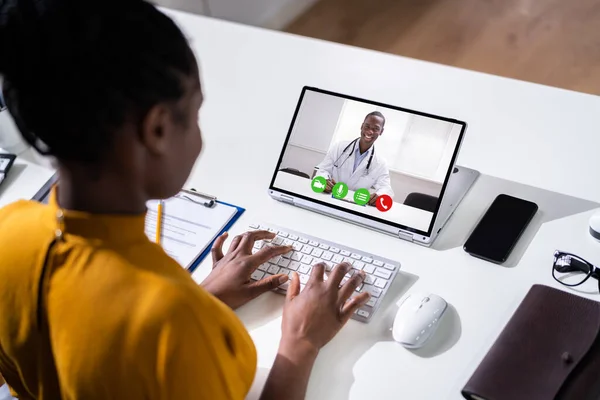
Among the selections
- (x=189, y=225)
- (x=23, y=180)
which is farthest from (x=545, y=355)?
(x=23, y=180)

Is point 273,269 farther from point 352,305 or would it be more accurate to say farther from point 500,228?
point 500,228

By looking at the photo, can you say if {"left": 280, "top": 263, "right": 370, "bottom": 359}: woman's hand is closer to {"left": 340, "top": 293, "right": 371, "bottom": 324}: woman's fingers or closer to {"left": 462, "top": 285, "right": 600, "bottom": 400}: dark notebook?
{"left": 340, "top": 293, "right": 371, "bottom": 324}: woman's fingers

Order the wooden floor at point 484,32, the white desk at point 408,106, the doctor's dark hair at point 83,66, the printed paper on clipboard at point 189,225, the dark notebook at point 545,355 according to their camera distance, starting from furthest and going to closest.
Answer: the wooden floor at point 484,32 → the printed paper on clipboard at point 189,225 → the white desk at point 408,106 → the dark notebook at point 545,355 → the doctor's dark hair at point 83,66

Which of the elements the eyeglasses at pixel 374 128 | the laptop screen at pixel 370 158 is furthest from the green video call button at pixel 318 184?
the eyeglasses at pixel 374 128

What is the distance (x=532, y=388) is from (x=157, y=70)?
0.62 meters

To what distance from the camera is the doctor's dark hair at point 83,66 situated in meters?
0.59

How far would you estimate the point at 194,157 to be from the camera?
2.45ft

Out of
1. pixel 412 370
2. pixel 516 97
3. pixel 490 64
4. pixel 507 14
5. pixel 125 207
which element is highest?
pixel 507 14

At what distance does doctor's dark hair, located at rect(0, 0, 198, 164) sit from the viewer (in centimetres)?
59

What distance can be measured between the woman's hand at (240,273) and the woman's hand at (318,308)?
53mm

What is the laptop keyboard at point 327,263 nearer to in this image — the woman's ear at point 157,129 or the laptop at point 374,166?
the laptop at point 374,166

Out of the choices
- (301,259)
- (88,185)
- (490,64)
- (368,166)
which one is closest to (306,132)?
(368,166)

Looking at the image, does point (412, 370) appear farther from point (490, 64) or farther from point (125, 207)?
point (490, 64)

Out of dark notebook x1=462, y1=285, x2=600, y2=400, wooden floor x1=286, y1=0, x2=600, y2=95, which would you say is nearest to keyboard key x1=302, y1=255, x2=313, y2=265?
dark notebook x1=462, y1=285, x2=600, y2=400
